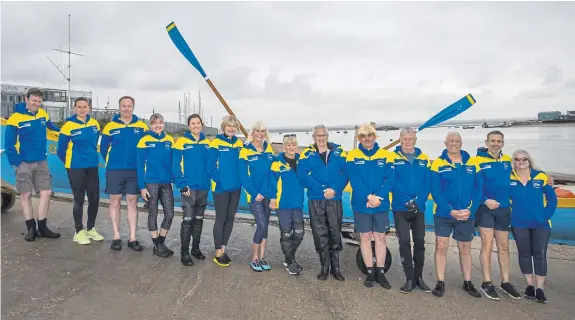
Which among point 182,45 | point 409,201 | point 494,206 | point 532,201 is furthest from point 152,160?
point 532,201

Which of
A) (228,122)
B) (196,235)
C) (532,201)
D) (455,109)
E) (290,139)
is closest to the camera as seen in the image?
(532,201)

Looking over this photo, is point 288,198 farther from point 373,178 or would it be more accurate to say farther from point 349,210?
point 349,210

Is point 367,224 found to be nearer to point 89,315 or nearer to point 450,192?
point 450,192

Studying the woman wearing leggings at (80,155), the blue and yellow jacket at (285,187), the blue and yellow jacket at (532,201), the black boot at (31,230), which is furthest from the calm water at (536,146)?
the black boot at (31,230)

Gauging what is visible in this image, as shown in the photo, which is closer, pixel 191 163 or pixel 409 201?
pixel 409 201

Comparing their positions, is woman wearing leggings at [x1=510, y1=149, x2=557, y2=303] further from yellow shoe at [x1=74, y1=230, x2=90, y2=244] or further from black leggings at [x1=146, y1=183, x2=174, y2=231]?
yellow shoe at [x1=74, y1=230, x2=90, y2=244]

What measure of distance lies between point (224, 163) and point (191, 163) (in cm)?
38

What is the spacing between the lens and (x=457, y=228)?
11.1ft

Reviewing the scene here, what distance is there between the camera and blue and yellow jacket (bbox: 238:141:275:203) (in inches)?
147

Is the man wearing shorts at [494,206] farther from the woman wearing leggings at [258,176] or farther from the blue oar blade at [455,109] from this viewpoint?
the woman wearing leggings at [258,176]

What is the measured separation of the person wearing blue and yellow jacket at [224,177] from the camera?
3.81 meters


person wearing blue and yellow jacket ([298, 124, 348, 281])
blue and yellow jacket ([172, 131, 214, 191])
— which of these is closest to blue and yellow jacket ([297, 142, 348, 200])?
person wearing blue and yellow jacket ([298, 124, 348, 281])

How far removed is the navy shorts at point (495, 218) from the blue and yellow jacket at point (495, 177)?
0.21 feet

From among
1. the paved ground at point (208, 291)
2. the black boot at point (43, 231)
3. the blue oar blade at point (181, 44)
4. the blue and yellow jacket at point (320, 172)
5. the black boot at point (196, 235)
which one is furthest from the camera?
the blue oar blade at point (181, 44)
